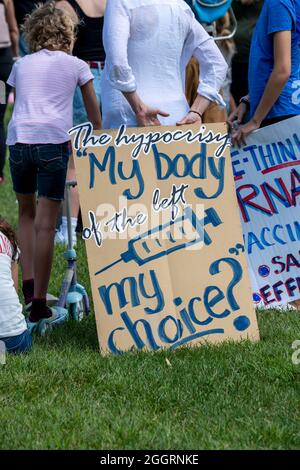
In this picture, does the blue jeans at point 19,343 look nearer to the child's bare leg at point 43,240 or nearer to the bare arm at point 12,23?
the child's bare leg at point 43,240

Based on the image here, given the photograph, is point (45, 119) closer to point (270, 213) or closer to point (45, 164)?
point (45, 164)

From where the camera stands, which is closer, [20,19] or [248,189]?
[248,189]

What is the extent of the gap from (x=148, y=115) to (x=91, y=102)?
1.99ft

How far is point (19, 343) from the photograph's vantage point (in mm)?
5590

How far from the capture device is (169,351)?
18.3 ft

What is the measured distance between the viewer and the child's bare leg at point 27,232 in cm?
650

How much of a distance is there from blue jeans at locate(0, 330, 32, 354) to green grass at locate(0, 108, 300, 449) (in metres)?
0.10

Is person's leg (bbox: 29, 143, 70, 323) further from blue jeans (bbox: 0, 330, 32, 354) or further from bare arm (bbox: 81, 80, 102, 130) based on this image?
blue jeans (bbox: 0, 330, 32, 354)

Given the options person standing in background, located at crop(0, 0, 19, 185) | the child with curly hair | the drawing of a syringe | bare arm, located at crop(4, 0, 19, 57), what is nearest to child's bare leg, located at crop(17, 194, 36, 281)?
the child with curly hair

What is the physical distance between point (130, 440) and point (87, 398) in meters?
0.57

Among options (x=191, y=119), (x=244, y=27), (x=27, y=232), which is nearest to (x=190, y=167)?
(x=191, y=119)

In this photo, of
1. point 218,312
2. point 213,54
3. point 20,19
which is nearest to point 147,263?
point 218,312
